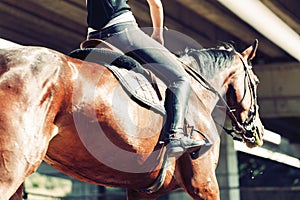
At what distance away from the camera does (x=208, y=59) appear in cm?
919

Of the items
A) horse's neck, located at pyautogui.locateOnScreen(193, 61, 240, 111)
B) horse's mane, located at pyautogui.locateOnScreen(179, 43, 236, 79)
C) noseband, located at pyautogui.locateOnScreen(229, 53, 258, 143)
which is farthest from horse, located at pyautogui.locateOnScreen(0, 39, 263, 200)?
noseband, located at pyautogui.locateOnScreen(229, 53, 258, 143)

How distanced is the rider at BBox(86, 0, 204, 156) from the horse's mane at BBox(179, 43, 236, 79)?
2.91 ft

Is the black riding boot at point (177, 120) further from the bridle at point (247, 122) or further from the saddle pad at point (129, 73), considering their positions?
the bridle at point (247, 122)

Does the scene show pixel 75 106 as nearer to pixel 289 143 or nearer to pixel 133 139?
pixel 133 139

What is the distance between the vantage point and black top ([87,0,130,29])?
25.8 ft

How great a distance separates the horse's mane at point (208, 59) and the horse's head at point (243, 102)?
19cm

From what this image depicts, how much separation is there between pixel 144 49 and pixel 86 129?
1.30 metres

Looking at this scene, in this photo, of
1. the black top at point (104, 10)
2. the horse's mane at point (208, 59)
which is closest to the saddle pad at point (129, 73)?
the black top at point (104, 10)

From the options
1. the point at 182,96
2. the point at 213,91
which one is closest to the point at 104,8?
the point at 182,96

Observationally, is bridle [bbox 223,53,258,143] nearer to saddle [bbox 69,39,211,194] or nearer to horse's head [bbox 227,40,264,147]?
horse's head [bbox 227,40,264,147]

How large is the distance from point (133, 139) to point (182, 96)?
0.78 m

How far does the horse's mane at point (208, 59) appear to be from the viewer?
9000 mm

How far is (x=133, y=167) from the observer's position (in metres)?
7.59

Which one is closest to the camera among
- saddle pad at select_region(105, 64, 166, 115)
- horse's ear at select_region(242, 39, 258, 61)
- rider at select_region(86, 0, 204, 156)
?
saddle pad at select_region(105, 64, 166, 115)
